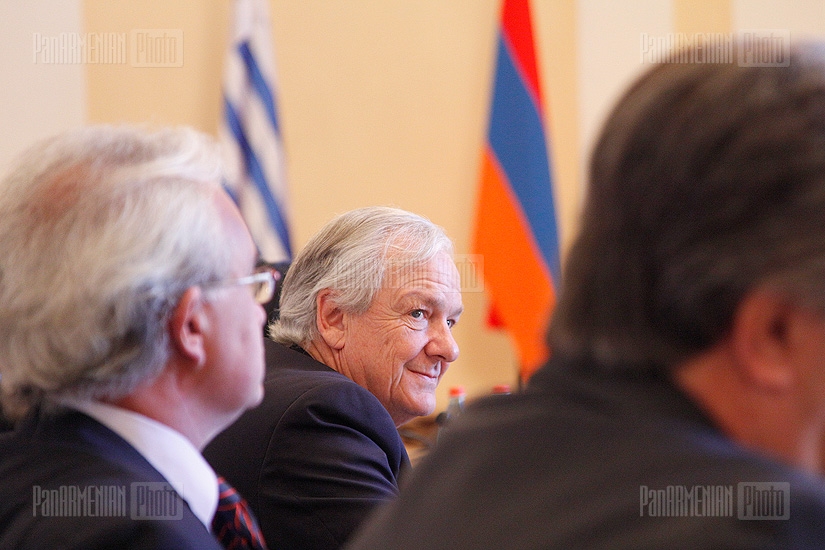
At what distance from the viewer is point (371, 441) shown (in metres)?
1.80

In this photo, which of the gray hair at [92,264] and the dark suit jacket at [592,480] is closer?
the dark suit jacket at [592,480]

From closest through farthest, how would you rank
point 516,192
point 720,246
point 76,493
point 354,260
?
1. point 720,246
2. point 76,493
3. point 354,260
4. point 516,192

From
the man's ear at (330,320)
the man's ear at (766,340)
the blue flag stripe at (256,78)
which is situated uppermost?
the blue flag stripe at (256,78)

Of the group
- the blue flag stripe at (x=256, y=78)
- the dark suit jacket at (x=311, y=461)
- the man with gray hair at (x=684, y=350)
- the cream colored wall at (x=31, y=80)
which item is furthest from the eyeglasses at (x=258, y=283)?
the blue flag stripe at (x=256, y=78)

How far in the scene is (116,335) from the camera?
1.14 meters

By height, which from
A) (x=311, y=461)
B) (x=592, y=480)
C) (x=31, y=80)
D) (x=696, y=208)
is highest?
(x=31, y=80)

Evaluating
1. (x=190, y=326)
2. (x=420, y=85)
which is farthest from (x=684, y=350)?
(x=420, y=85)

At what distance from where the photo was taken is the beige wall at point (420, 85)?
4.39 meters

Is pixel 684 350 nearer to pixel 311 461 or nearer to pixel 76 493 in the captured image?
pixel 76 493

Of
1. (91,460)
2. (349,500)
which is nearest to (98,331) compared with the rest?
(91,460)

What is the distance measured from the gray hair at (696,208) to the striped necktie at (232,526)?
68 centimetres

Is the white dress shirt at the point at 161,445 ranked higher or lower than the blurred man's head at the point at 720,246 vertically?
lower

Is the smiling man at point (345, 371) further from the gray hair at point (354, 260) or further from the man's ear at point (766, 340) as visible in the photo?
the man's ear at point (766, 340)

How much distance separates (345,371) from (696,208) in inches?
60.1
